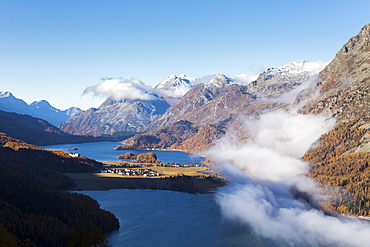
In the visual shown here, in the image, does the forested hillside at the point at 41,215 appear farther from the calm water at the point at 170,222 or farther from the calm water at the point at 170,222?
the calm water at the point at 170,222

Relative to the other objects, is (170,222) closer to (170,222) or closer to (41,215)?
(170,222)

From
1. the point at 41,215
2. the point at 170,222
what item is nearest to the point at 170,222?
the point at 170,222

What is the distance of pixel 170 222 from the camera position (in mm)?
134750

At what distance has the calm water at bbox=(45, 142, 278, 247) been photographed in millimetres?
115750

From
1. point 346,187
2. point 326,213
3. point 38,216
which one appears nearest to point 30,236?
point 38,216

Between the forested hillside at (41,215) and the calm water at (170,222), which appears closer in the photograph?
the forested hillside at (41,215)

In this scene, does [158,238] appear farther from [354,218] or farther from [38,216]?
[354,218]

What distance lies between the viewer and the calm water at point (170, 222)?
380ft

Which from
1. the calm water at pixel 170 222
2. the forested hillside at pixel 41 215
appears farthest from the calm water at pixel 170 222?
the forested hillside at pixel 41 215

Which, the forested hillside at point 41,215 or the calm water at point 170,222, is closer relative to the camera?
the forested hillside at point 41,215

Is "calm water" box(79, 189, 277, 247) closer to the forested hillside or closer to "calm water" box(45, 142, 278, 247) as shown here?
"calm water" box(45, 142, 278, 247)

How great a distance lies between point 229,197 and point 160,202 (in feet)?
111

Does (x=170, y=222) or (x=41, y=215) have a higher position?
(x=41, y=215)

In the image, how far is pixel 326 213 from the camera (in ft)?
521
